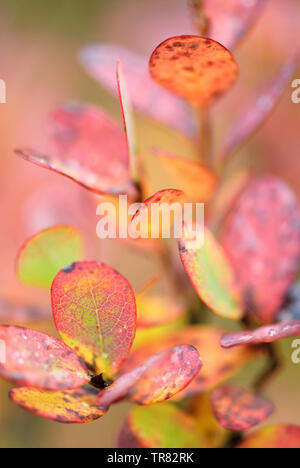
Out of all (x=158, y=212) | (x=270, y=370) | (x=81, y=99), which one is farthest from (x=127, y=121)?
(x=81, y=99)

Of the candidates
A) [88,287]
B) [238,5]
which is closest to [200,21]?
[238,5]

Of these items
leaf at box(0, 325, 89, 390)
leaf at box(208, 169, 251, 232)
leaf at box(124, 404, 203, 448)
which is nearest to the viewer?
leaf at box(0, 325, 89, 390)

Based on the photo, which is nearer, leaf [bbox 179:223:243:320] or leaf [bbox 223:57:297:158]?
leaf [bbox 179:223:243:320]

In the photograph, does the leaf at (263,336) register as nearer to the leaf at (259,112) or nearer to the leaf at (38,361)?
the leaf at (38,361)

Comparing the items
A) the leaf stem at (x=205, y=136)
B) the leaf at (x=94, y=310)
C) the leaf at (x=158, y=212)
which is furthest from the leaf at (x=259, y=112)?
the leaf at (x=94, y=310)

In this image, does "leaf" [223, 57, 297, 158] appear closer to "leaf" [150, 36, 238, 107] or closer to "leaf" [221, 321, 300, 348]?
"leaf" [150, 36, 238, 107]

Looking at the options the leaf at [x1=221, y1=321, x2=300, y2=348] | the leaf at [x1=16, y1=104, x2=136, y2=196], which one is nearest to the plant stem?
the leaf at [x1=221, y1=321, x2=300, y2=348]
